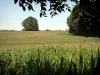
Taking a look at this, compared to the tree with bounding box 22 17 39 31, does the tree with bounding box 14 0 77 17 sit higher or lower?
higher

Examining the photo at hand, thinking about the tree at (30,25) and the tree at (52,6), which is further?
the tree at (30,25)

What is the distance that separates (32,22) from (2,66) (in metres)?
130

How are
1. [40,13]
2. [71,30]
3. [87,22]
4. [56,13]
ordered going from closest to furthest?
[40,13]
[56,13]
[87,22]
[71,30]

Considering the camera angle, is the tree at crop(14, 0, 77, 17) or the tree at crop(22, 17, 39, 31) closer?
the tree at crop(14, 0, 77, 17)

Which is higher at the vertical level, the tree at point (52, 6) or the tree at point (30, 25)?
the tree at point (52, 6)

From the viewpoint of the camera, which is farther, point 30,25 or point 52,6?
point 30,25

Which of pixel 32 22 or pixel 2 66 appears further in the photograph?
pixel 32 22

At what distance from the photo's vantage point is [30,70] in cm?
371

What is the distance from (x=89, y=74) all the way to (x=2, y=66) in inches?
52.1

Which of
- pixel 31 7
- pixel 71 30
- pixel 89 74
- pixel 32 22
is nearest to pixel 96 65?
pixel 89 74

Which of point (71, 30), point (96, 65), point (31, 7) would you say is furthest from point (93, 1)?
Result: point (71, 30)

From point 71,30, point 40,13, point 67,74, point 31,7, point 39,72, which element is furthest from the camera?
point 71,30

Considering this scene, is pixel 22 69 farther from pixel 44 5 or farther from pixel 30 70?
pixel 44 5

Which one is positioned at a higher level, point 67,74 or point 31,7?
point 31,7
